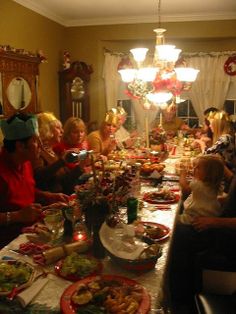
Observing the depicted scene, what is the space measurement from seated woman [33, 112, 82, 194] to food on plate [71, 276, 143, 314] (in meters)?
1.25

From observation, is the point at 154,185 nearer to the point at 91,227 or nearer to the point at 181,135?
the point at 91,227

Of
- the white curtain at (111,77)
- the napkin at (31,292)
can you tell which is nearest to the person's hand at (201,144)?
the white curtain at (111,77)

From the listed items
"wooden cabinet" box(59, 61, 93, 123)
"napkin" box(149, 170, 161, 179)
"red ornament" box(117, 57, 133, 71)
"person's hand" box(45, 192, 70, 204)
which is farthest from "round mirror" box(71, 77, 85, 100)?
"person's hand" box(45, 192, 70, 204)

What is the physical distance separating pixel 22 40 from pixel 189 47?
2.63 m

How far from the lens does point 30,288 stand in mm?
1197

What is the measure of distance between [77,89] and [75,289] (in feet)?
13.8

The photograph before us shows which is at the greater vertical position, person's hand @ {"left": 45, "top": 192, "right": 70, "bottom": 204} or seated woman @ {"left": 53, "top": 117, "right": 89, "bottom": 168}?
seated woman @ {"left": 53, "top": 117, "right": 89, "bottom": 168}

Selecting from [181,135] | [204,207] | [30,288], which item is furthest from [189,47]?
[30,288]

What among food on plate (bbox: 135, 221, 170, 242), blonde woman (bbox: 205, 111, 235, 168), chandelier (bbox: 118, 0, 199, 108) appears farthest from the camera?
blonde woman (bbox: 205, 111, 235, 168)

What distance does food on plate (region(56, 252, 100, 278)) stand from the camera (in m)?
1.28

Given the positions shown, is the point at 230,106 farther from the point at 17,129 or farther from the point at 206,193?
the point at 17,129

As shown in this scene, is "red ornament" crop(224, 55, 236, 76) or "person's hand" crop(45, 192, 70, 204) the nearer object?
"person's hand" crop(45, 192, 70, 204)

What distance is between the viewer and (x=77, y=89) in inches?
201

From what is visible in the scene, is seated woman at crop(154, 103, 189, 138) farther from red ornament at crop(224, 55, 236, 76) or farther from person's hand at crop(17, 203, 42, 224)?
person's hand at crop(17, 203, 42, 224)
